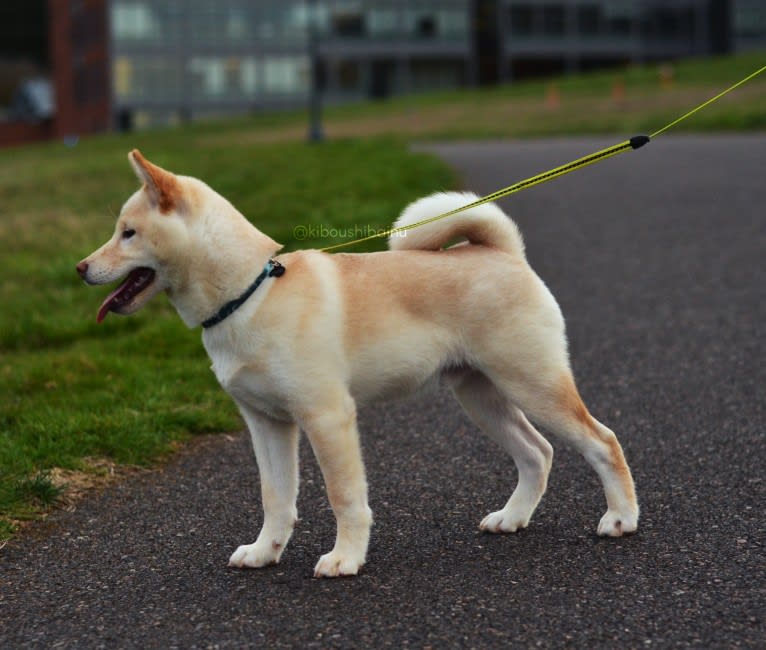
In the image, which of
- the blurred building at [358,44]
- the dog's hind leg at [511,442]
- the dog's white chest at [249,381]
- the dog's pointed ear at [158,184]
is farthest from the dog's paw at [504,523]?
the blurred building at [358,44]

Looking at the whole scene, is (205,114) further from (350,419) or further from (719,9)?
(350,419)

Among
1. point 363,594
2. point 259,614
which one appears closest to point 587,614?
point 363,594

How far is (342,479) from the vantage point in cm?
392

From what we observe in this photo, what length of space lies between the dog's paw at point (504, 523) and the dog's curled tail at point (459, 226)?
1.02 meters

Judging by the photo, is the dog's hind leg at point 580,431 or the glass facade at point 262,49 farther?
the glass facade at point 262,49

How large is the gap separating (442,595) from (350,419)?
68 centimetres

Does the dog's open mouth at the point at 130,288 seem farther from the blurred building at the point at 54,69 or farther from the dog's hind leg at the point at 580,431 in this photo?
the blurred building at the point at 54,69

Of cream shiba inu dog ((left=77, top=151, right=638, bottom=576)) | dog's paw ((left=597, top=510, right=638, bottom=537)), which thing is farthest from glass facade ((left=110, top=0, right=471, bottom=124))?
dog's paw ((left=597, top=510, right=638, bottom=537))

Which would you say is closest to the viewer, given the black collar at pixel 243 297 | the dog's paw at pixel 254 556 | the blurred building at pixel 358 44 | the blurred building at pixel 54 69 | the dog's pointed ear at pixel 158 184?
the dog's pointed ear at pixel 158 184

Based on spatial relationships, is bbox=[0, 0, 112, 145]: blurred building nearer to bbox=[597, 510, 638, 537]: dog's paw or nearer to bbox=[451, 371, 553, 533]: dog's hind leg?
bbox=[451, 371, 553, 533]: dog's hind leg

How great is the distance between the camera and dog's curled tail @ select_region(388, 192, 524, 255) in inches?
173

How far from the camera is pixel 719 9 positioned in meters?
55.0

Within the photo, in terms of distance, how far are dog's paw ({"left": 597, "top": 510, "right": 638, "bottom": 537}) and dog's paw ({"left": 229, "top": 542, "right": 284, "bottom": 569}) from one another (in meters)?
1.21

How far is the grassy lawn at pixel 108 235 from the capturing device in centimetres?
557
